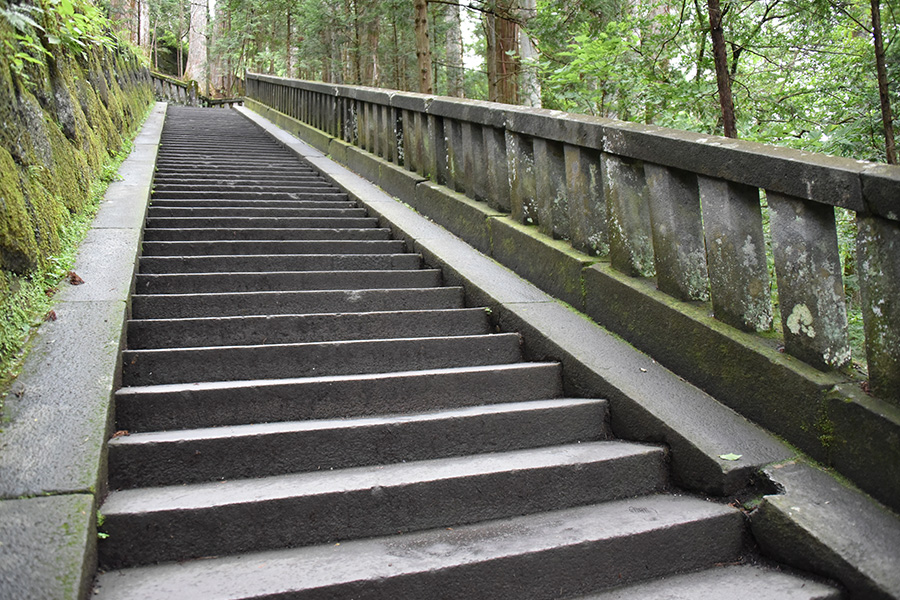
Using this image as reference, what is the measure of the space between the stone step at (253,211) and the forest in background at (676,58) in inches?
133

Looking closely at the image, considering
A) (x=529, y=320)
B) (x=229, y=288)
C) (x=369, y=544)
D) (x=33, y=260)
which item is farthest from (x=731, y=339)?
(x=33, y=260)

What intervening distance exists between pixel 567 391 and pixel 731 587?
135cm

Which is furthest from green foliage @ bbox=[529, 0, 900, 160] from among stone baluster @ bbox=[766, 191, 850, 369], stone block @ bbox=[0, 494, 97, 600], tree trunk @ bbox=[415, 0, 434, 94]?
stone block @ bbox=[0, 494, 97, 600]

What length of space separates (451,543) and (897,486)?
1.58 metres

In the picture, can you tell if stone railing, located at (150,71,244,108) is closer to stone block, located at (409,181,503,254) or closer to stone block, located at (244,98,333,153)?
stone block, located at (244,98,333,153)

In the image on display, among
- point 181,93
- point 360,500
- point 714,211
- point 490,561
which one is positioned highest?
point 181,93

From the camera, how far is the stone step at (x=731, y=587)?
2.29 metres

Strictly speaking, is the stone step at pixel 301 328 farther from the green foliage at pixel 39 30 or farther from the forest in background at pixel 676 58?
the forest in background at pixel 676 58

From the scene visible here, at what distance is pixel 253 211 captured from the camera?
6656mm

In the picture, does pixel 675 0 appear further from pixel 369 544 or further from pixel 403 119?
pixel 369 544

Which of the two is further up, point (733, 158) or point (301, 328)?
point (733, 158)

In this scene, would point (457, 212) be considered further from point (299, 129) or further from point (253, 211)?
point (299, 129)

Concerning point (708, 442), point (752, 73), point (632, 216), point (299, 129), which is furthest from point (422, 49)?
point (708, 442)

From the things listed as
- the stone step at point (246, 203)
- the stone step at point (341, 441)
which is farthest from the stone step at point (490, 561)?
the stone step at point (246, 203)
